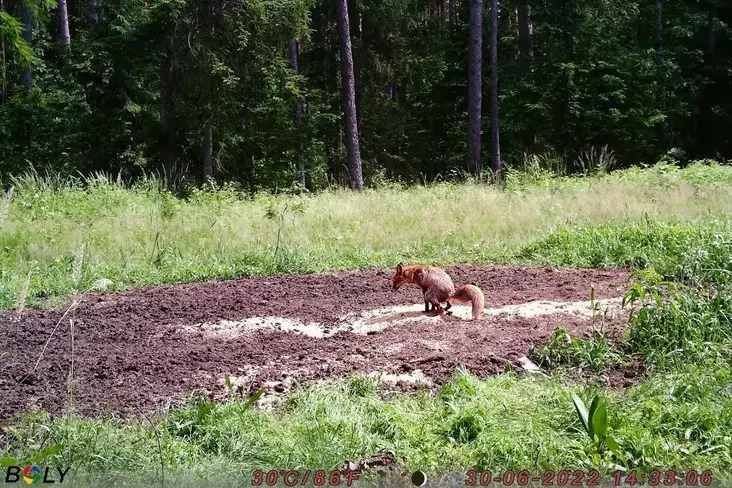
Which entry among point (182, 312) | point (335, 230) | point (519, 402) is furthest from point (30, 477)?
point (335, 230)

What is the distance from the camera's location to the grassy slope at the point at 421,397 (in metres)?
3.16

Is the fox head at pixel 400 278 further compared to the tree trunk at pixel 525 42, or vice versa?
the tree trunk at pixel 525 42

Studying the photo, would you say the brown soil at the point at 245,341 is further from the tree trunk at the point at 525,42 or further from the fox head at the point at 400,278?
the tree trunk at the point at 525,42

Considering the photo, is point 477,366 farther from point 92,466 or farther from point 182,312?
point 182,312

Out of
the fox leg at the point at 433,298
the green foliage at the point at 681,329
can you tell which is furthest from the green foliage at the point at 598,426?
the fox leg at the point at 433,298

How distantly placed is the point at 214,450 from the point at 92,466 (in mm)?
583

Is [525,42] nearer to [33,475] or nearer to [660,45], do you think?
[660,45]

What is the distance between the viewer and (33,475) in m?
2.76

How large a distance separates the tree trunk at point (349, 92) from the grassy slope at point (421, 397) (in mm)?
8676

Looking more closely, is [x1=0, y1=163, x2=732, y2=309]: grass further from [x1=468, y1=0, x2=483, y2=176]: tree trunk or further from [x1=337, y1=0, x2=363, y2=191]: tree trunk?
[x1=468, y1=0, x2=483, y2=176]: tree trunk

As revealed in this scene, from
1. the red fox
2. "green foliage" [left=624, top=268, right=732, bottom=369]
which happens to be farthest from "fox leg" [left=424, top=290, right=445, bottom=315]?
"green foliage" [left=624, top=268, right=732, bottom=369]

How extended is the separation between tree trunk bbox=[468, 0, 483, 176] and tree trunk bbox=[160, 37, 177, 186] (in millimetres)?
8740

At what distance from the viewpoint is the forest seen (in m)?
18.1

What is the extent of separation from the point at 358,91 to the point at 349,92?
7922 millimetres
